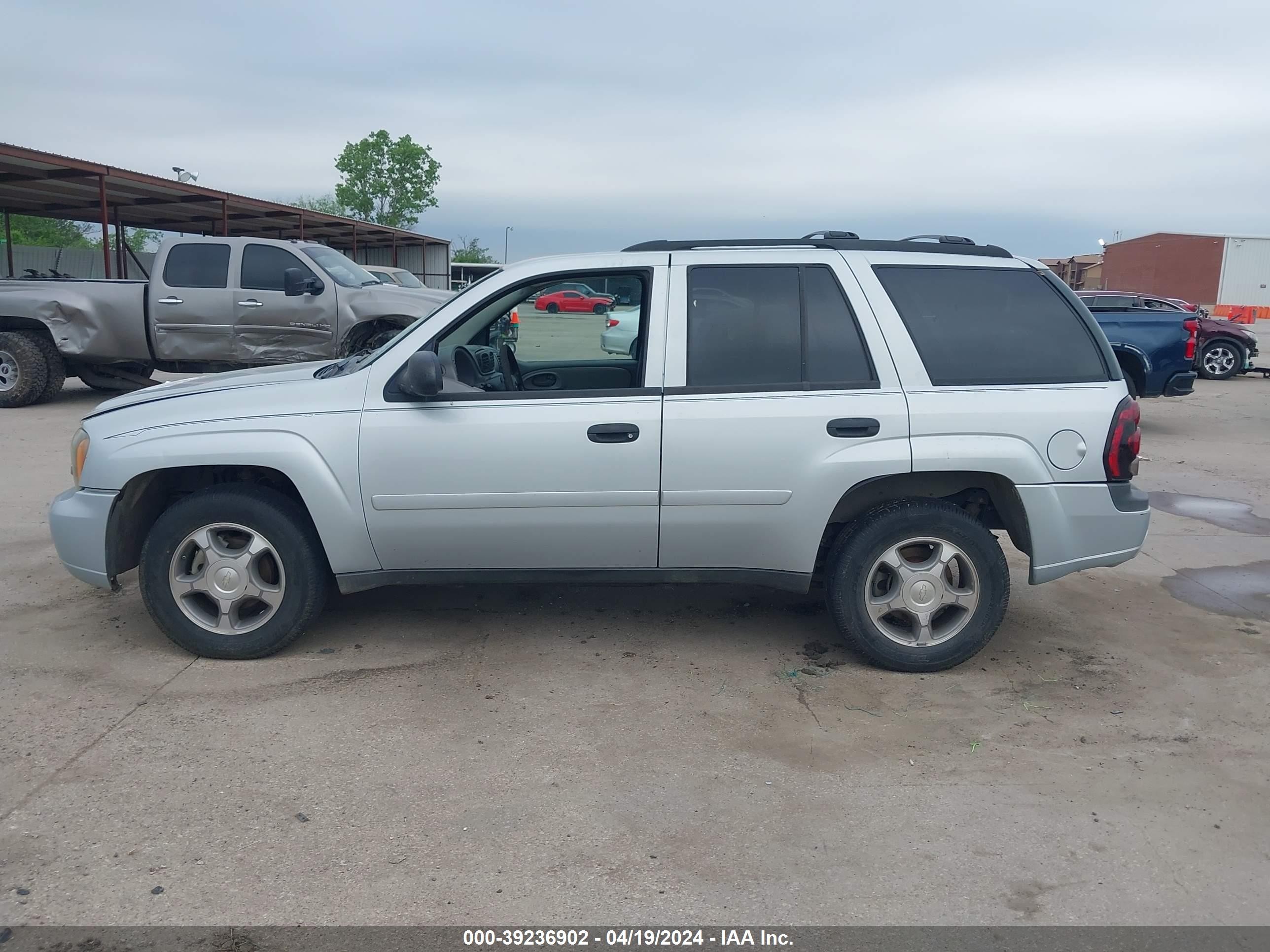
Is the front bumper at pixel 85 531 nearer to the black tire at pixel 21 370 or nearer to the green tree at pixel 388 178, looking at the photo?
the black tire at pixel 21 370

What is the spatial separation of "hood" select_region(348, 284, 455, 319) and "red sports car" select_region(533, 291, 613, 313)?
4.94m

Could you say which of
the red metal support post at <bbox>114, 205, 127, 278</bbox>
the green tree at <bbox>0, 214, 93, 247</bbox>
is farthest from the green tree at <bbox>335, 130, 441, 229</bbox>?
the red metal support post at <bbox>114, 205, 127, 278</bbox>

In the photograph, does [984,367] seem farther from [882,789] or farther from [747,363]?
[882,789]

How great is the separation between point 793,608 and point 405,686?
2121mm

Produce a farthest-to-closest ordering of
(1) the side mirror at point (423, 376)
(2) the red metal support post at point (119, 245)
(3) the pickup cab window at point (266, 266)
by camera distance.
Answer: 1. (2) the red metal support post at point (119, 245)
2. (3) the pickup cab window at point (266, 266)
3. (1) the side mirror at point (423, 376)

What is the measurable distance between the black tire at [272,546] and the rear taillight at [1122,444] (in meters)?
3.43

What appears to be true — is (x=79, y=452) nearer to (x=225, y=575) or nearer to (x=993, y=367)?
(x=225, y=575)

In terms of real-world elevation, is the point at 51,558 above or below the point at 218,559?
below

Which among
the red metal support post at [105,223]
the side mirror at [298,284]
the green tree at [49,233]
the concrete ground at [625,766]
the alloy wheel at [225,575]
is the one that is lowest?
the concrete ground at [625,766]

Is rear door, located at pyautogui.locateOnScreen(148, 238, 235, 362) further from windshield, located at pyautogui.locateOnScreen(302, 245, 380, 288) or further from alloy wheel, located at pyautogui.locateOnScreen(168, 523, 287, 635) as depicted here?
alloy wheel, located at pyautogui.locateOnScreen(168, 523, 287, 635)

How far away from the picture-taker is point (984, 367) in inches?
177

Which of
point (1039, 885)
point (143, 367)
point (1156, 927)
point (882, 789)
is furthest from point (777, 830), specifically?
point (143, 367)

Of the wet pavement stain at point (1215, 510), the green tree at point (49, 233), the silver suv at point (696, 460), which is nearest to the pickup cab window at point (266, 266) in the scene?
the silver suv at point (696, 460)

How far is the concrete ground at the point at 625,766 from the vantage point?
293cm
